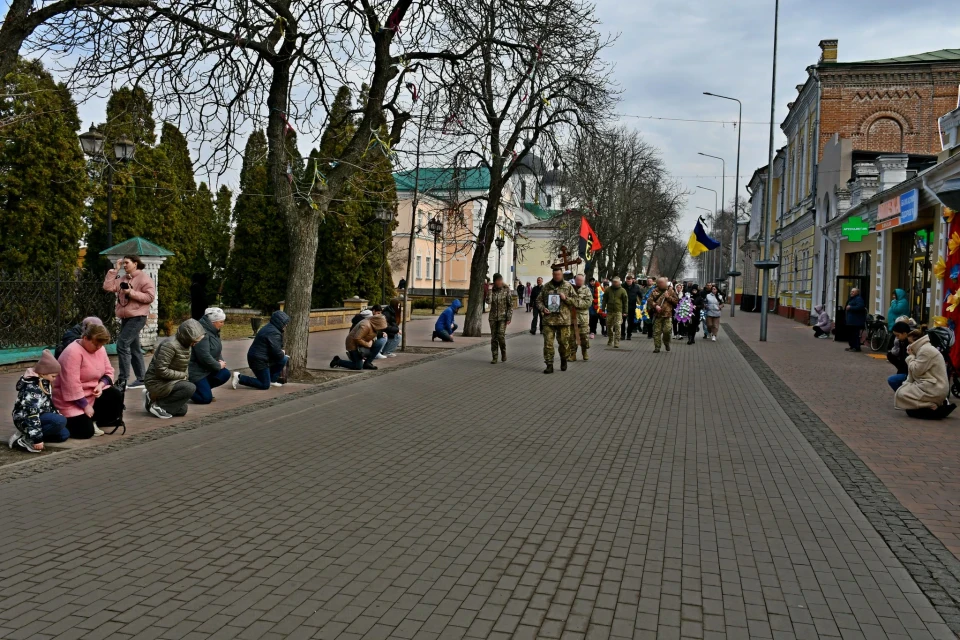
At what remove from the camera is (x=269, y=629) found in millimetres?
3961

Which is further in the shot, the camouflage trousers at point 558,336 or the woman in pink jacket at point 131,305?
the camouflage trousers at point 558,336

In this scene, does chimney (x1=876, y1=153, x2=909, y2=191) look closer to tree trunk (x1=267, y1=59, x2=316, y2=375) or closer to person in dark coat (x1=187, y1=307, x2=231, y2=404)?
tree trunk (x1=267, y1=59, x2=316, y2=375)

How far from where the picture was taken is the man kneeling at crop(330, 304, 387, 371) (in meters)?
15.9

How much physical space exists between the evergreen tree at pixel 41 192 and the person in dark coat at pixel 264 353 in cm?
934

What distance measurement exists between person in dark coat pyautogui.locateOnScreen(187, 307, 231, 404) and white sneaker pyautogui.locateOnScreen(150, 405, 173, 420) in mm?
675

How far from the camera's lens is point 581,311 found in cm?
1773

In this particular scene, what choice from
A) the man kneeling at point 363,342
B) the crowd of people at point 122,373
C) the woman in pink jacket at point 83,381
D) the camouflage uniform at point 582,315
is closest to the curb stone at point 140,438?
the crowd of people at point 122,373

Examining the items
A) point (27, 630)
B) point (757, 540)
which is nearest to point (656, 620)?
point (757, 540)

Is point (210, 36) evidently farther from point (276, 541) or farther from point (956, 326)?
point (956, 326)

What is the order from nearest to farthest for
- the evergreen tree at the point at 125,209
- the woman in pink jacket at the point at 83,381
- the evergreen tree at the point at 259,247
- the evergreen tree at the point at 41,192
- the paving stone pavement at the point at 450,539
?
the paving stone pavement at the point at 450,539 → the woman in pink jacket at the point at 83,381 → the evergreen tree at the point at 41,192 → the evergreen tree at the point at 125,209 → the evergreen tree at the point at 259,247

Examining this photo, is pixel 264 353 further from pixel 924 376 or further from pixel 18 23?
pixel 924 376

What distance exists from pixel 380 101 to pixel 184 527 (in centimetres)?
972

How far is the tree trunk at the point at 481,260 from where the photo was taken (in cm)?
2498

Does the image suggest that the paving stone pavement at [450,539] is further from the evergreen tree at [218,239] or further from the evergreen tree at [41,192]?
the evergreen tree at [218,239]
